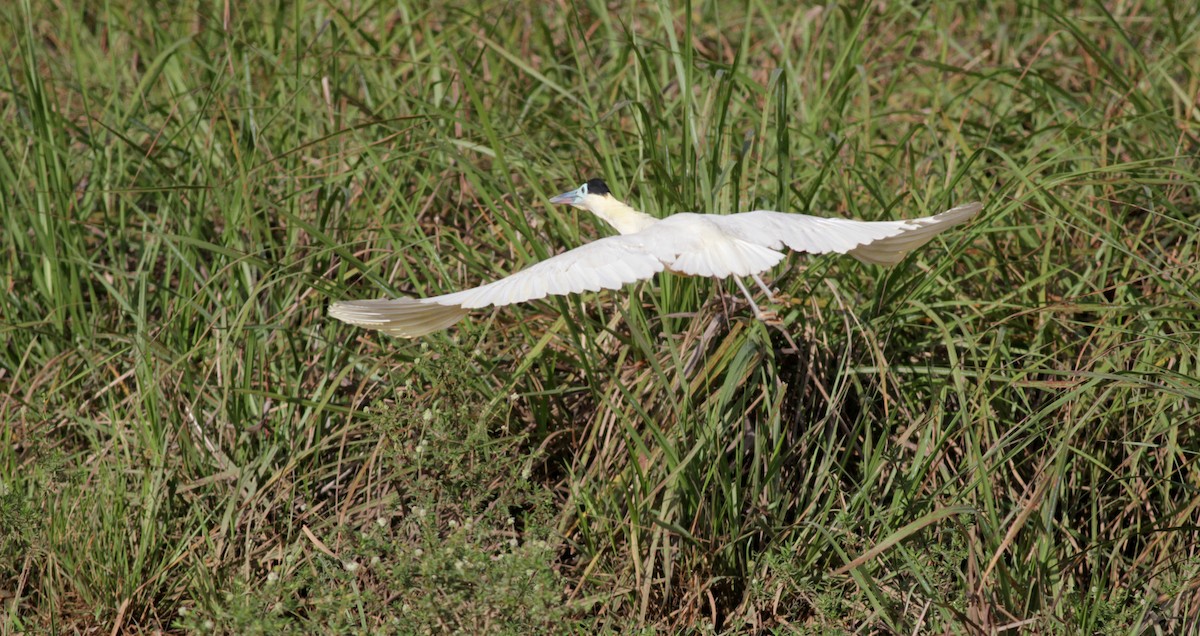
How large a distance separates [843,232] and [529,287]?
78 centimetres

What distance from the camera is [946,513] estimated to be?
285 centimetres

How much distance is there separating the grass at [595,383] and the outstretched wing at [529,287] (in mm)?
170

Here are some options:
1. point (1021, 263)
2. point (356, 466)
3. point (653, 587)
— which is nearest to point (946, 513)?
point (653, 587)

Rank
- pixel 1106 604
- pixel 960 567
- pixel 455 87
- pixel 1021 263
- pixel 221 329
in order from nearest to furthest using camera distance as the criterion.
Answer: pixel 1106 604, pixel 960 567, pixel 221 329, pixel 1021 263, pixel 455 87

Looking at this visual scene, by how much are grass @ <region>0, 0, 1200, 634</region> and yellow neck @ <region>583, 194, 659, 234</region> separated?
202 millimetres

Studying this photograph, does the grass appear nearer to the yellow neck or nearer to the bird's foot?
the bird's foot

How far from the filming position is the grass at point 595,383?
3031mm

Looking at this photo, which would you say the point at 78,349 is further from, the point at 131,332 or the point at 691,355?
the point at 691,355

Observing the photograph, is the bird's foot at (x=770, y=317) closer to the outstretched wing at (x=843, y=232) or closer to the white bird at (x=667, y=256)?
the white bird at (x=667, y=256)

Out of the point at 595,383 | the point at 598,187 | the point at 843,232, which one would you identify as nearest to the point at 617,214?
the point at 598,187

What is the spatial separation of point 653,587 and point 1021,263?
1478 mm

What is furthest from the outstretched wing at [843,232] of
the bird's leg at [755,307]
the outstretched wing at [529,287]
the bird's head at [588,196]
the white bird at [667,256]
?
Result: the bird's head at [588,196]

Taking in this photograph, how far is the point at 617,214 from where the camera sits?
330 centimetres

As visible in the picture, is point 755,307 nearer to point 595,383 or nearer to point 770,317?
point 770,317
